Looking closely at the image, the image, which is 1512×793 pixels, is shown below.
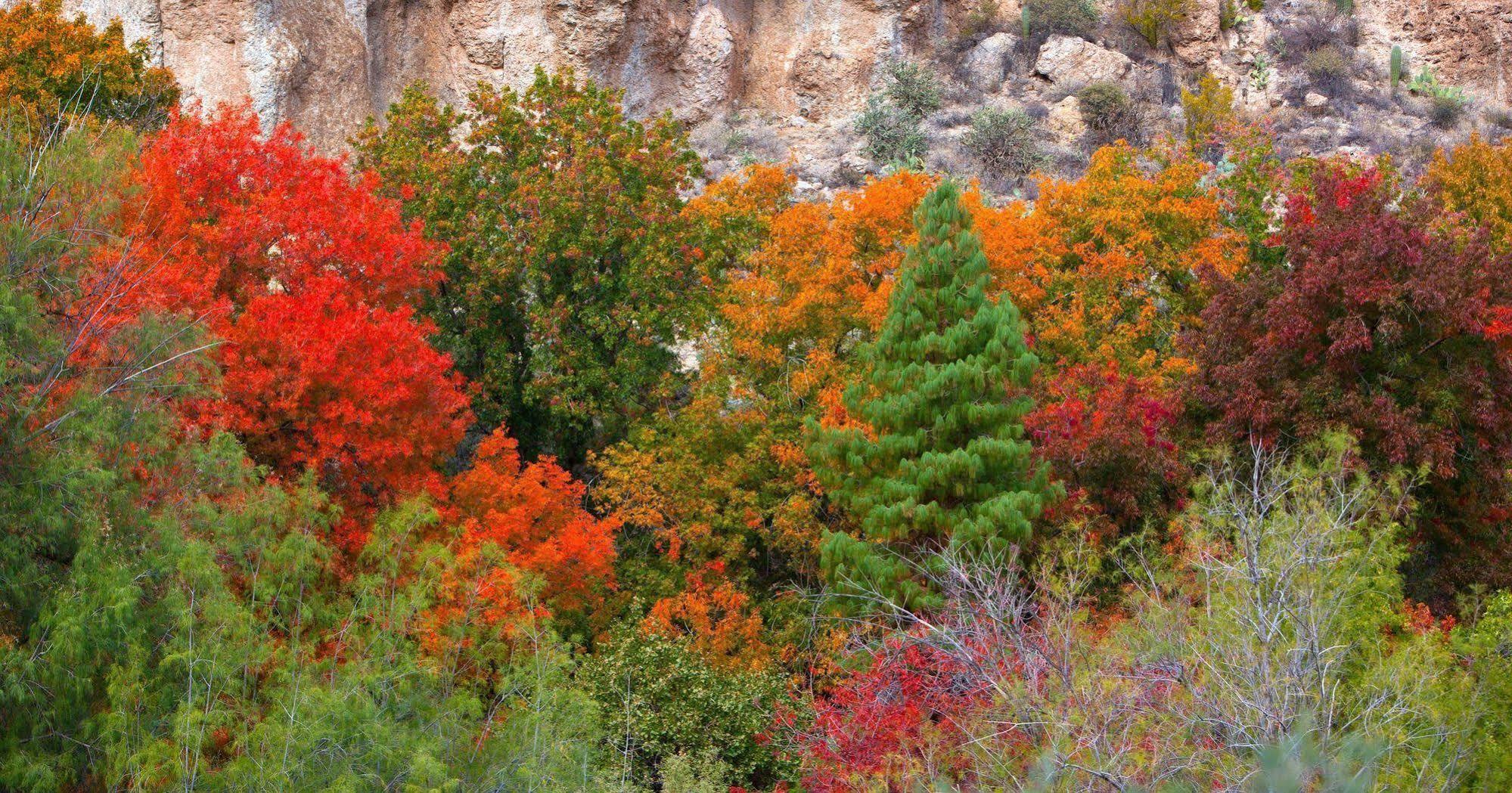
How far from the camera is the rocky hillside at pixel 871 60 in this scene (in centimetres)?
4081

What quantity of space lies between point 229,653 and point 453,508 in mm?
9144

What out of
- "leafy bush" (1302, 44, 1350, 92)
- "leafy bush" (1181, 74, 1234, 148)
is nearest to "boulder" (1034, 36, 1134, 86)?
"leafy bush" (1181, 74, 1234, 148)

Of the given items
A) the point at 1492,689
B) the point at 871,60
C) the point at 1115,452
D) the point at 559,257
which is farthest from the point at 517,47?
the point at 1492,689

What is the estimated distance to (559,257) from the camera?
92.3 feet

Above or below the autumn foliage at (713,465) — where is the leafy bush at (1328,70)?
below

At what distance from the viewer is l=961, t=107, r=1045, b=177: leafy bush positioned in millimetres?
41469

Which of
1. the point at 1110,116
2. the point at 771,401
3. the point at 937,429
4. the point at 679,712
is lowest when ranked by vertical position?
the point at 679,712

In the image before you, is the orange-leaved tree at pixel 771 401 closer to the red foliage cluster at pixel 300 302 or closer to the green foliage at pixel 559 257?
the green foliage at pixel 559 257

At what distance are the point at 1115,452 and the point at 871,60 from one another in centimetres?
2581

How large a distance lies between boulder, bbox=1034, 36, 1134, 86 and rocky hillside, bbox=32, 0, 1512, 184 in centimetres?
5

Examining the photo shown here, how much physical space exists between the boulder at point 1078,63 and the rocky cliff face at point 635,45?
2433mm

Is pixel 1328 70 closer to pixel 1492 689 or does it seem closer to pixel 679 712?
pixel 679 712

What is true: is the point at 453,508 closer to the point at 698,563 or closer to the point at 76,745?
the point at 698,563

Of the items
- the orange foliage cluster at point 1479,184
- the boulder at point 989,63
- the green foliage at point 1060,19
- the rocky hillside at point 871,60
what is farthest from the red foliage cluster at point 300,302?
the green foliage at point 1060,19
